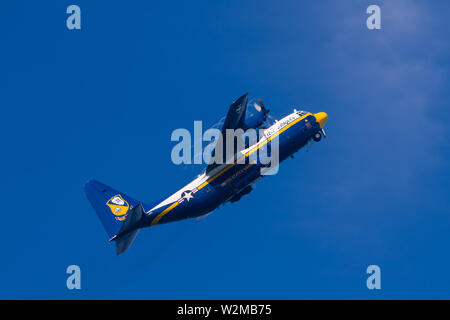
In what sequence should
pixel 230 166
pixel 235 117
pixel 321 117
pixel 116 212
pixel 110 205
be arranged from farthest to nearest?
pixel 321 117 < pixel 230 166 < pixel 110 205 < pixel 116 212 < pixel 235 117

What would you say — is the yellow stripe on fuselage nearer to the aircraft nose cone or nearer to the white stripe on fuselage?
the white stripe on fuselage

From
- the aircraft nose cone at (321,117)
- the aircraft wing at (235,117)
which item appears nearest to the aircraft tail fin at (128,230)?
the aircraft wing at (235,117)

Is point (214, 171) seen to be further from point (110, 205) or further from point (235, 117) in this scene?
point (110, 205)

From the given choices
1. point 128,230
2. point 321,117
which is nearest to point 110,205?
point 128,230

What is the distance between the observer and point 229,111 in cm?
4381

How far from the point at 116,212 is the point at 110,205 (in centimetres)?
66

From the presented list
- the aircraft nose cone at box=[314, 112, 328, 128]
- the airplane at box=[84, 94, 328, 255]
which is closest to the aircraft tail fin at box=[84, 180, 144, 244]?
the airplane at box=[84, 94, 328, 255]

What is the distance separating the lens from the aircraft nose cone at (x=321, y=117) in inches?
2052

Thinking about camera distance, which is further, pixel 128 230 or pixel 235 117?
pixel 128 230

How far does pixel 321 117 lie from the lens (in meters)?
52.5

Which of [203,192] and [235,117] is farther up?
[235,117]

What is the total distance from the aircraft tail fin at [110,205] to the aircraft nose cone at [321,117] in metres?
14.1

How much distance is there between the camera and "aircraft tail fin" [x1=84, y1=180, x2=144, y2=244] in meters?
45.2

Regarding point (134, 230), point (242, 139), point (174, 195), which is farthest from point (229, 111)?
point (134, 230)
